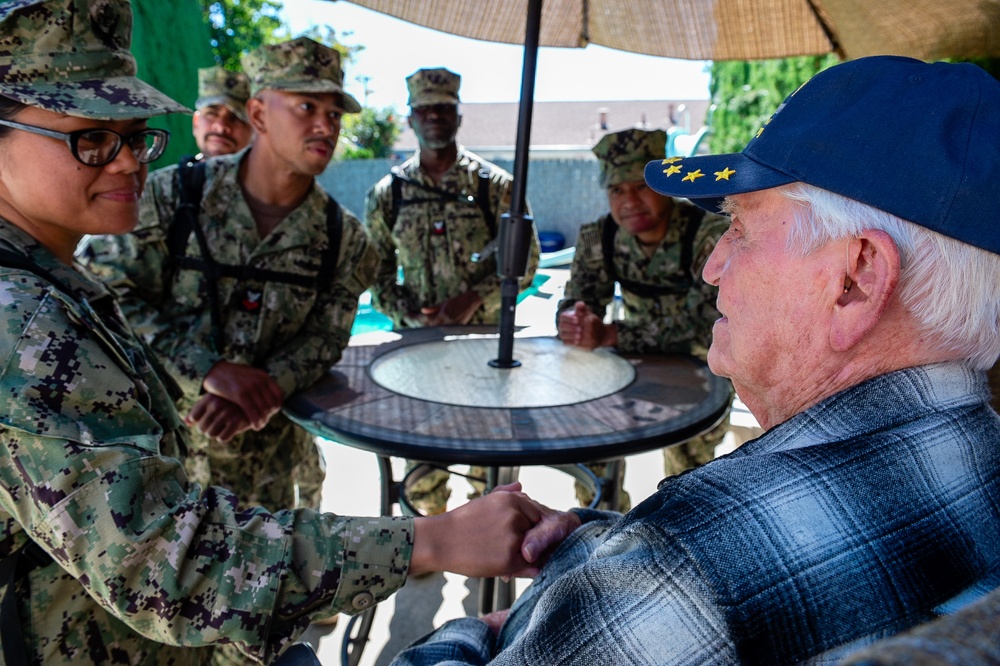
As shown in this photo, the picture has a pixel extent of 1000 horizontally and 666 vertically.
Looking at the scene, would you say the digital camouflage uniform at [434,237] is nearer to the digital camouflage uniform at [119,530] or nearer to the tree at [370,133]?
the digital camouflage uniform at [119,530]

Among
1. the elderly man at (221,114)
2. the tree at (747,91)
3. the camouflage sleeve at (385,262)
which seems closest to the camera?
the camouflage sleeve at (385,262)

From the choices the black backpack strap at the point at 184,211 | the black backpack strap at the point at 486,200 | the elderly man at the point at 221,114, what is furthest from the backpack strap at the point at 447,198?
the black backpack strap at the point at 184,211

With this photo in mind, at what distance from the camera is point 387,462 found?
2609 millimetres

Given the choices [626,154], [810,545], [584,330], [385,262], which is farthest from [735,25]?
[810,545]

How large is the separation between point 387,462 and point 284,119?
1453 millimetres

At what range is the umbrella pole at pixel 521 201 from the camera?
2287 mm

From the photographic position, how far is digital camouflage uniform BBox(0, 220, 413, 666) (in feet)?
3.57

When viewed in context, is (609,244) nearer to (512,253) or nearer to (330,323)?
(512,253)

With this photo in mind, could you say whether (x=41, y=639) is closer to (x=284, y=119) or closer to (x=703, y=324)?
(x=284, y=119)

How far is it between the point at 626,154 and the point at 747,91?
28.5 ft

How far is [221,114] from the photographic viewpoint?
473cm

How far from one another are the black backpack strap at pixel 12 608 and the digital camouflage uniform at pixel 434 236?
10.2ft

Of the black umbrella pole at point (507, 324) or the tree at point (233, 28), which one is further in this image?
the tree at point (233, 28)

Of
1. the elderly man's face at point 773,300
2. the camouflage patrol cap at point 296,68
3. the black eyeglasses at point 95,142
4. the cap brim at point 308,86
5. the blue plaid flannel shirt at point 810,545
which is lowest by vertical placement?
the blue plaid flannel shirt at point 810,545
